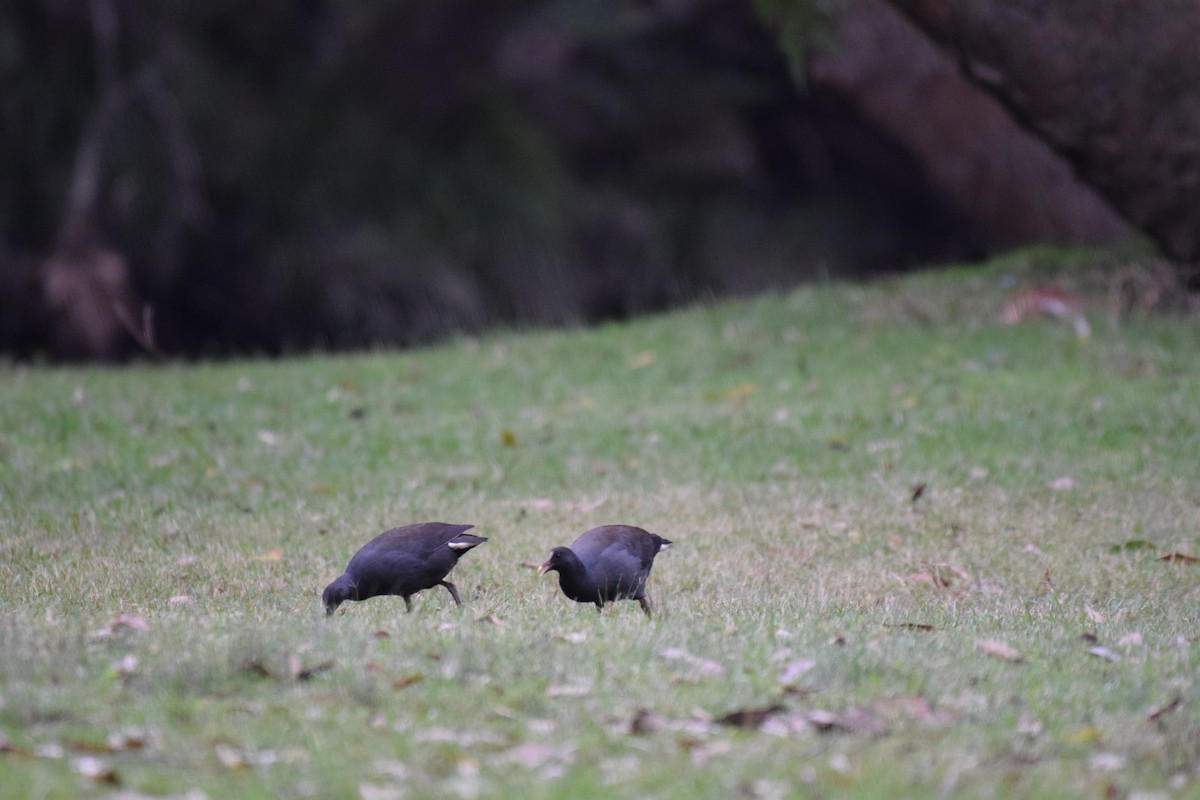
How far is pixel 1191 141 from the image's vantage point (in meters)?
11.6

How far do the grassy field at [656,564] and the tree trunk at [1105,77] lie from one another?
4.46ft

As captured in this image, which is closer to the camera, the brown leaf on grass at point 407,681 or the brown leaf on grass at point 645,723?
the brown leaf on grass at point 645,723

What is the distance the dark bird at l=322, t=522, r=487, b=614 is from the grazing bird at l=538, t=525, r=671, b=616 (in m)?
0.40

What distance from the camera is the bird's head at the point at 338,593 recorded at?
555 centimetres

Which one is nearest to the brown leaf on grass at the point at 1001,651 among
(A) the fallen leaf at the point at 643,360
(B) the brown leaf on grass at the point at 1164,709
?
(B) the brown leaf on grass at the point at 1164,709

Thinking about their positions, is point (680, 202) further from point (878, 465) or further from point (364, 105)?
point (878, 465)

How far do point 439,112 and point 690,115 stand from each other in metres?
4.22

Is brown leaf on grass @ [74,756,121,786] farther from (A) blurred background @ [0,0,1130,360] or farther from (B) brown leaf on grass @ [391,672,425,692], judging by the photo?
(A) blurred background @ [0,0,1130,360]

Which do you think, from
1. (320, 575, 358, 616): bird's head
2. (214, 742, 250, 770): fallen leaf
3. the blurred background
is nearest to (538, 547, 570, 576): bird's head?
(320, 575, 358, 616): bird's head

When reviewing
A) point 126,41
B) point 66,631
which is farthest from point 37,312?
point 66,631

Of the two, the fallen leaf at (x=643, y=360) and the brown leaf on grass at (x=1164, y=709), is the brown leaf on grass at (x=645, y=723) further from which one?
the fallen leaf at (x=643, y=360)

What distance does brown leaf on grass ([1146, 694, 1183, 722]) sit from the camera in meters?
4.17

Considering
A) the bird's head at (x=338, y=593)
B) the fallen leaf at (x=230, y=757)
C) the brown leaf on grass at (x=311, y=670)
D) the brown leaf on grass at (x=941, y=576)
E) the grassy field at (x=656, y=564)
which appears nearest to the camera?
the fallen leaf at (x=230, y=757)

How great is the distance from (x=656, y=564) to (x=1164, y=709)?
324 cm
